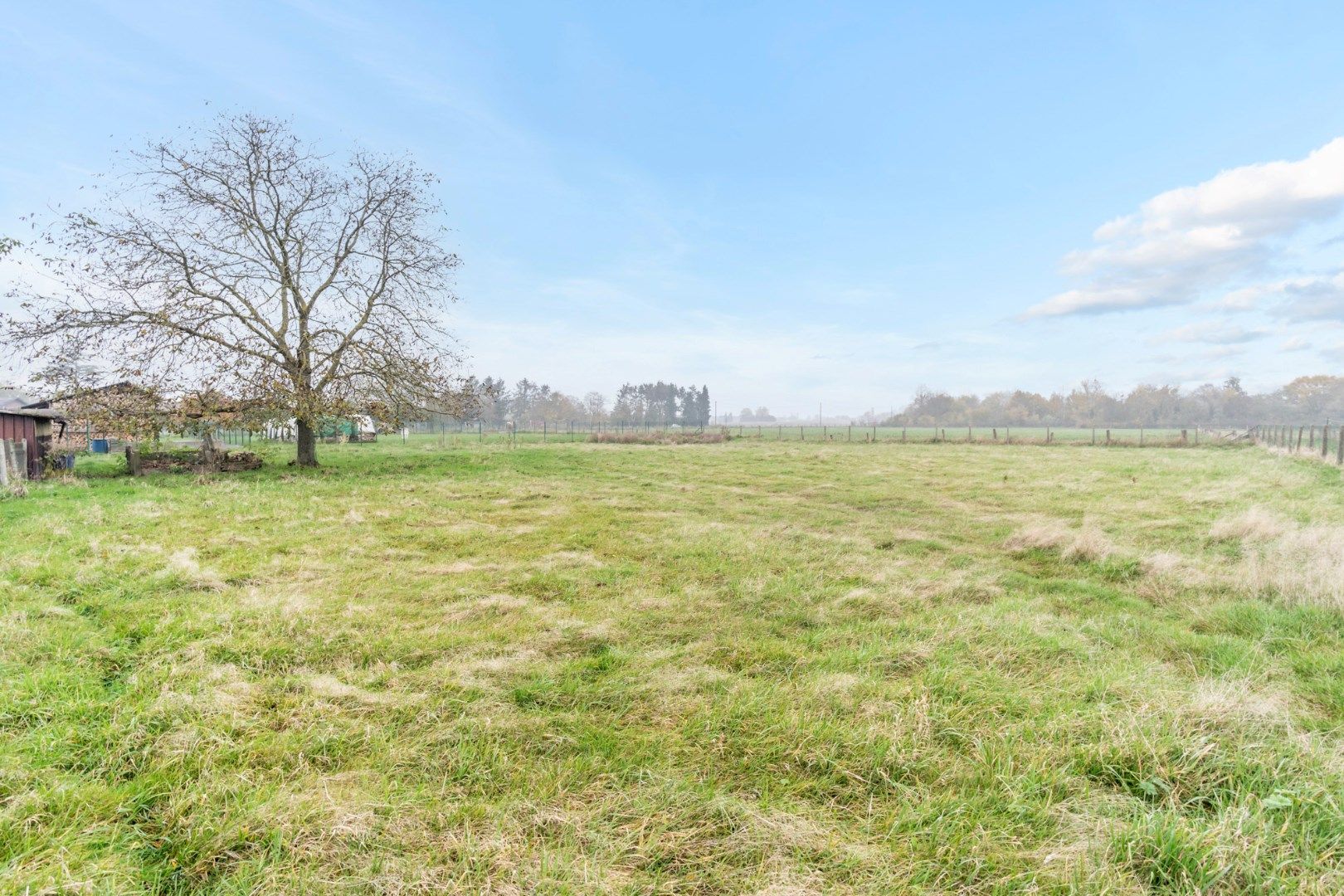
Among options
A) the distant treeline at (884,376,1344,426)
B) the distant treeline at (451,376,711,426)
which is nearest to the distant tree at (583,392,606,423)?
the distant treeline at (451,376,711,426)

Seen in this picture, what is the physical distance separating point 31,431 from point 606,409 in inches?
4177

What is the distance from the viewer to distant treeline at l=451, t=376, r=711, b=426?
319 ft

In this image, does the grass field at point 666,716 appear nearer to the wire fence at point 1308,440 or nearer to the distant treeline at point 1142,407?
the wire fence at point 1308,440

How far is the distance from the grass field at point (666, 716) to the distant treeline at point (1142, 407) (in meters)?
103

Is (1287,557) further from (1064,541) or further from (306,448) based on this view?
(306,448)

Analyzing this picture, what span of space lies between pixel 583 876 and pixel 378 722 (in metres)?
1.74

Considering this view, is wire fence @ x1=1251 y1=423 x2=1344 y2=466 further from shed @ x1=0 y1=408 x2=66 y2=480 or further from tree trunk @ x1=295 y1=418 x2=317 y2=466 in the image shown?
shed @ x1=0 y1=408 x2=66 y2=480

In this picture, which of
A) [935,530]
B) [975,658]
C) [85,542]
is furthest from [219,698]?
[935,530]

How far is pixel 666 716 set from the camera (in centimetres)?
336

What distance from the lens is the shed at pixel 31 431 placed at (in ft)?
44.7

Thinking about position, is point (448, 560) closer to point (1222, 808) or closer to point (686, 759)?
point (686, 759)

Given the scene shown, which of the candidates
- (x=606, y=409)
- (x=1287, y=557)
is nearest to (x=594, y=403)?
(x=606, y=409)

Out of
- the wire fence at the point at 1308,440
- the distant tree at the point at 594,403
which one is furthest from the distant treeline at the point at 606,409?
the wire fence at the point at 1308,440

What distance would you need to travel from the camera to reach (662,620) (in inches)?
200
